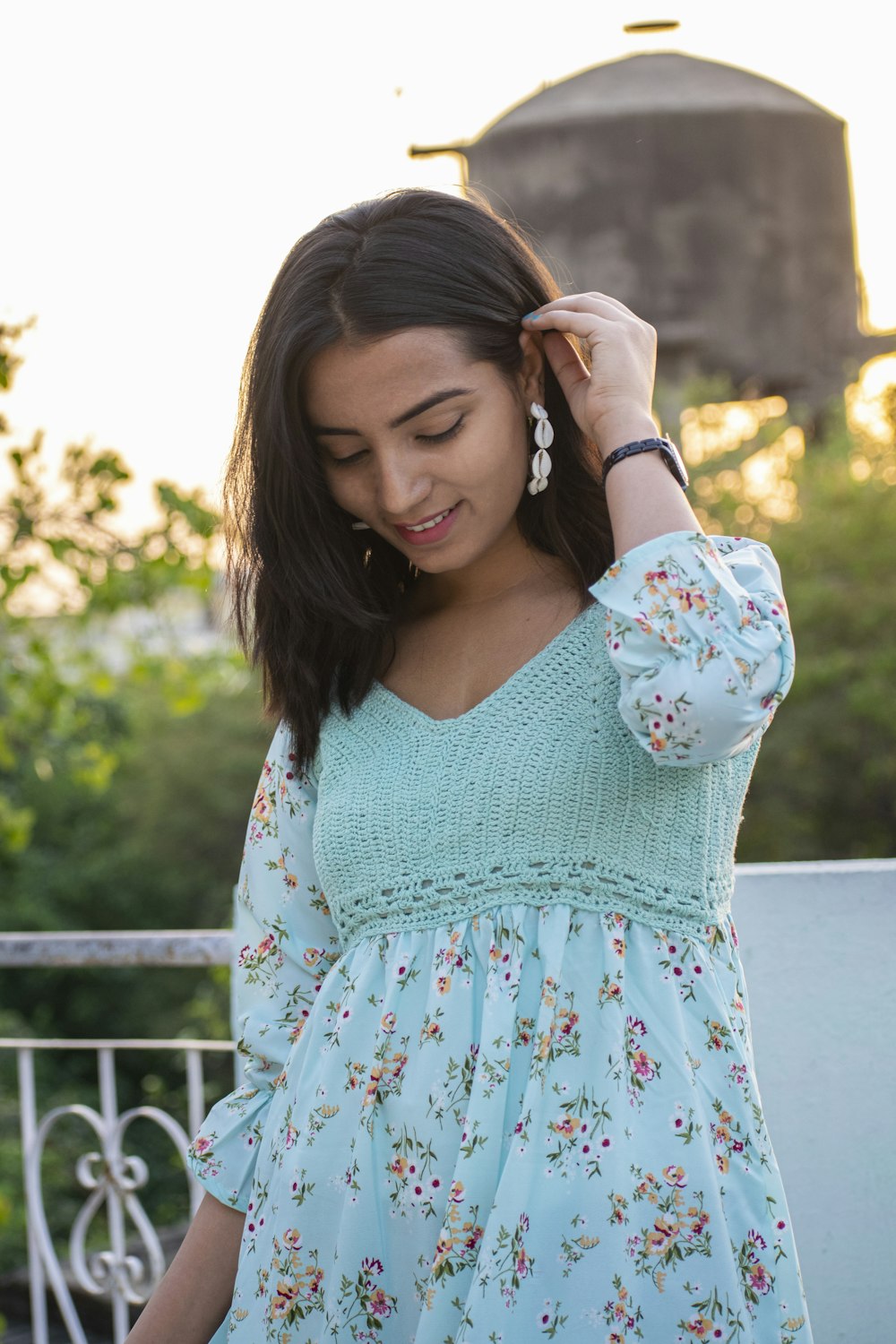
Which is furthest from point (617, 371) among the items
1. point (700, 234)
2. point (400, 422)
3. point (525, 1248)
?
point (700, 234)

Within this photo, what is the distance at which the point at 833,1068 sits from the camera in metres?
2.05

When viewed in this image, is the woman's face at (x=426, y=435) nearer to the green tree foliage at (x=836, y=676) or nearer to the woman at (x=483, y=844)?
the woman at (x=483, y=844)

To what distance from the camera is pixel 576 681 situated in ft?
4.87

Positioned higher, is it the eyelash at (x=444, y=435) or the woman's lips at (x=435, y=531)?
the eyelash at (x=444, y=435)

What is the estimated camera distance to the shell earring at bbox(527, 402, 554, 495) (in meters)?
1.59

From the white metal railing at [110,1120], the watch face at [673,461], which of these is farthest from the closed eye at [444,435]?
the white metal railing at [110,1120]

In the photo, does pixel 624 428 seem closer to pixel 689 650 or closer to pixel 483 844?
pixel 689 650

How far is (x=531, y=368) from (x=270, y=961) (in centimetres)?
80

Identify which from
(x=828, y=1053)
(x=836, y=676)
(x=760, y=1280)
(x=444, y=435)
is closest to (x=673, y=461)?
(x=444, y=435)

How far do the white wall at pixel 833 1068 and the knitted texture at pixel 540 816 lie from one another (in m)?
0.61

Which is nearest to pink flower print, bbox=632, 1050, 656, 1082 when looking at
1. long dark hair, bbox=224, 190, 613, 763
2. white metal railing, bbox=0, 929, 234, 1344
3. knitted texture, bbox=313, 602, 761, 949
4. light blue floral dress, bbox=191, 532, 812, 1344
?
light blue floral dress, bbox=191, 532, 812, 1344

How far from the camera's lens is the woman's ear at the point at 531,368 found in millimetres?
1608

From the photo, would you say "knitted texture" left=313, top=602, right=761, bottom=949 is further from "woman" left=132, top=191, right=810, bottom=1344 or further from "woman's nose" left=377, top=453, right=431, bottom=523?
"woman's nose" left=377, top=453, right=431, bottom=523

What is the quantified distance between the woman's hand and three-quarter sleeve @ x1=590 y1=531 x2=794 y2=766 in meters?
0.16
